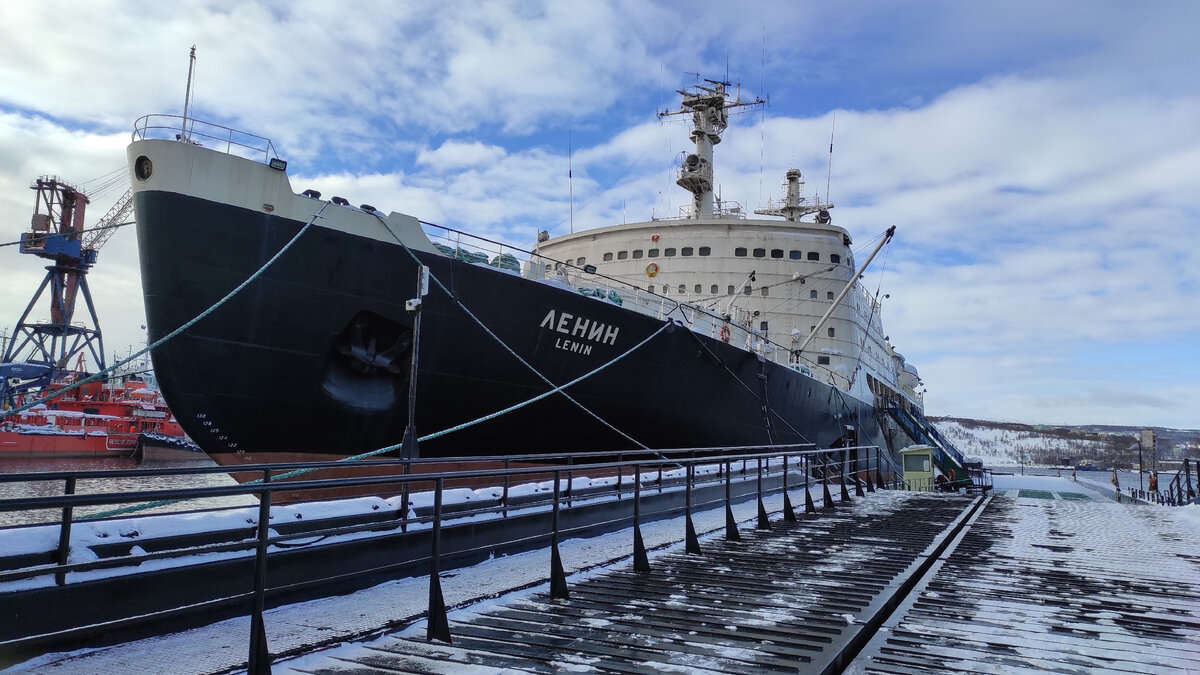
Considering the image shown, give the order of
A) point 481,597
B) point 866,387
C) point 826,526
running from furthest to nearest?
point 866,387, point 826,526, point 481,597

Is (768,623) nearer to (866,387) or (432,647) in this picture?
(432,647)

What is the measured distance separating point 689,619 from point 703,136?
27.1m

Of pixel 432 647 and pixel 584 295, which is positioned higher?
pixel 584 295

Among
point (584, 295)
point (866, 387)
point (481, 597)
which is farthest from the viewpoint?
point (866, 387)

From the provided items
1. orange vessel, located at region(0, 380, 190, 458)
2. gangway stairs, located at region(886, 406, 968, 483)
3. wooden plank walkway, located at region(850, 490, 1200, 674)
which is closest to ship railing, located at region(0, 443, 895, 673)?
wooden plank walkway, located at region(850, 490, 1200, 674)

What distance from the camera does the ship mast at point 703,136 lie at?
29.0 meters

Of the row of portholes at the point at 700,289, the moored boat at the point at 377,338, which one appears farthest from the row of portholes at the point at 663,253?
the moored boat at the point at 377,338

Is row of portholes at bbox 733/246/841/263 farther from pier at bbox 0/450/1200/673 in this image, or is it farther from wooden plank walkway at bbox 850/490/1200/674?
pier at bbox 0/450/1200/673

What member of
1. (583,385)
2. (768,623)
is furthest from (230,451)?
(768,623)

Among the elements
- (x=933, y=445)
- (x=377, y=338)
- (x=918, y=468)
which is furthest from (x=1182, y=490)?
(x=377, y=338)

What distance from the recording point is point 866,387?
2969 cm

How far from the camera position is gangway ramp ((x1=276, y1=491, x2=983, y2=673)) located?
12.6 ft

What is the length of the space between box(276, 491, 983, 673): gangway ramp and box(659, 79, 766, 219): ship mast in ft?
74.4

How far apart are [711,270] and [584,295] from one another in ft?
39.5
